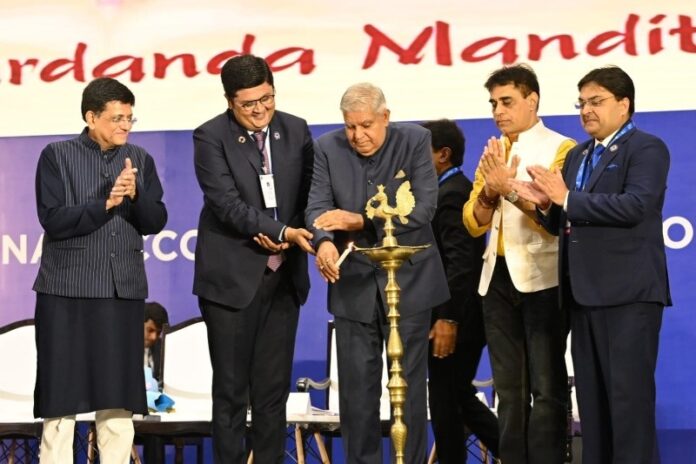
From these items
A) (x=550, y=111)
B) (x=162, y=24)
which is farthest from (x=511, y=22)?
(x=162, y=24)

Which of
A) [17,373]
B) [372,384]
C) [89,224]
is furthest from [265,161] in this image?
[17,373]

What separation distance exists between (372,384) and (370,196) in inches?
26.7

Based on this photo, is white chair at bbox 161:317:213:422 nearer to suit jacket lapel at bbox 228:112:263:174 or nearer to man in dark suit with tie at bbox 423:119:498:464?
man in dark suit with tie at bbox 423:119:498:464

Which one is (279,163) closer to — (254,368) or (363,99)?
(363,99)

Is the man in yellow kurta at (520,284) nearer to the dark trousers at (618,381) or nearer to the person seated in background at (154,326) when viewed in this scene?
the dark trousers at (618,381)

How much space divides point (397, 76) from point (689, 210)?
1.80 metres

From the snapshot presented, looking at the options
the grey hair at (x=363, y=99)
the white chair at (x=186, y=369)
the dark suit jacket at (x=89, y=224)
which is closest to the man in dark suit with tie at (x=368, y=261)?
the grey hair at (x=363, y=99)

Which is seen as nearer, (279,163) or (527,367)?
(279,163)

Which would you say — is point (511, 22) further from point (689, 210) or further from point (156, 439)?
point (156, 439)

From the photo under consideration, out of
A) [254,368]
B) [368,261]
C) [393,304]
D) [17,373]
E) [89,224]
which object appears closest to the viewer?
[393,304]

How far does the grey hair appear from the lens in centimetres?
408

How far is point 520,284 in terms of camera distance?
14.7 feet

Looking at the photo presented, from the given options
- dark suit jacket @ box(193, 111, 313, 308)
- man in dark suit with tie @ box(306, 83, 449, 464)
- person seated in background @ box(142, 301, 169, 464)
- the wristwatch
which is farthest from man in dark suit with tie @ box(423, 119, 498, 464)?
person seated in background @ box(142, 301, 169, 464)

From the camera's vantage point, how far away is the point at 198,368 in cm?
646
